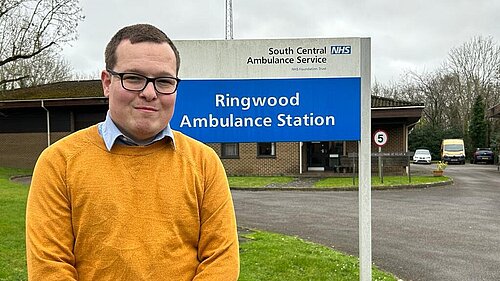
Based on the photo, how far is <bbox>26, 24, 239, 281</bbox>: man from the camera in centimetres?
202

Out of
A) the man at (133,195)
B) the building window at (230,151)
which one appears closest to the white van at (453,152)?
the building window at (230,151)

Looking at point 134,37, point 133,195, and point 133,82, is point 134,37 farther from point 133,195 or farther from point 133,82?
point 133,195

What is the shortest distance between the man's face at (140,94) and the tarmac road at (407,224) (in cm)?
537

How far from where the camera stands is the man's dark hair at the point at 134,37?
2.12 metres

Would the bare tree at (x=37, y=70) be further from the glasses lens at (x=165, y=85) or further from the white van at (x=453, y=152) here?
the white van at (x=453, y=152)

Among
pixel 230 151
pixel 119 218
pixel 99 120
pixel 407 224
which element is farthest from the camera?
pixel 99 120

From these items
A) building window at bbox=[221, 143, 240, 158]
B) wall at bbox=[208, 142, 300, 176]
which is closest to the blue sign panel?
wall at bbox=[208, 142, 300, 176]

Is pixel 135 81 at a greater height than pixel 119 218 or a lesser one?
greater

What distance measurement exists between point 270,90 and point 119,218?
373 cm

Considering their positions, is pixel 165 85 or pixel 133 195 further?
pixel 165 85

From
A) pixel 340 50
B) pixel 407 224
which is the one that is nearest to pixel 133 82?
pixel 340 50

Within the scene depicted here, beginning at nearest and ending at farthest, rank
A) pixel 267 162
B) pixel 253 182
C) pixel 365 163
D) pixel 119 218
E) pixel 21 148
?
1. pixel 119 218
2. pixel 365 163
3. pixel 253 182
4. pixel 267 162
5. pixel 21 148

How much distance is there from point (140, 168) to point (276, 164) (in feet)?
82.0

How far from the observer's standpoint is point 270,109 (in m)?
5.63
